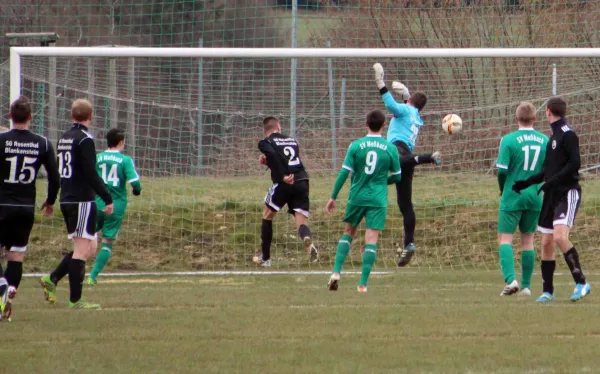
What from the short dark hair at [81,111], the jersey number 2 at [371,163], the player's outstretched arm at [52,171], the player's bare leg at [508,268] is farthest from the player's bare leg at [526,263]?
the player's outstretched arm at [52,171]

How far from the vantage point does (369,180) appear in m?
11.6

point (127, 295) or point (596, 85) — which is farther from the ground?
point (596, 85)

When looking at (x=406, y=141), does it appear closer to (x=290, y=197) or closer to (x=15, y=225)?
(x=290, y=197)

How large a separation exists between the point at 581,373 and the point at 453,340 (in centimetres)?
146

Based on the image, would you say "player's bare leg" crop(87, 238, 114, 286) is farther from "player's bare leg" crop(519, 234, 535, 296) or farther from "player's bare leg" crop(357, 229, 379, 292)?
"player's bare leg" crop(519, 234, 535, 296)

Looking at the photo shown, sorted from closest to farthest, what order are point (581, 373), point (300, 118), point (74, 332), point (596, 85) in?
1. point (581, 373)
2. point (74, 332)
3. point (596, 85)
4. point (300, 118)

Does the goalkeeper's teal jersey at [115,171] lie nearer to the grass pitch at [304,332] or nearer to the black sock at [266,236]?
the grass pitch at [304,332]

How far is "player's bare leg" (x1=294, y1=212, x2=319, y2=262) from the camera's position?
45.3 ft

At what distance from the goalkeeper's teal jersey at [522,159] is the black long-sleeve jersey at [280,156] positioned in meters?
4.48

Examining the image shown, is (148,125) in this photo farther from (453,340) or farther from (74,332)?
(453,340)

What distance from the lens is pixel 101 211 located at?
43.0 feet

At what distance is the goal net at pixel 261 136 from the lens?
651 inches

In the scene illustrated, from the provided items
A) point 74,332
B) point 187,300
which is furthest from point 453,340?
point 187,300

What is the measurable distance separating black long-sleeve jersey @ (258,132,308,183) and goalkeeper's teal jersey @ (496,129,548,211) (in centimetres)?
448
